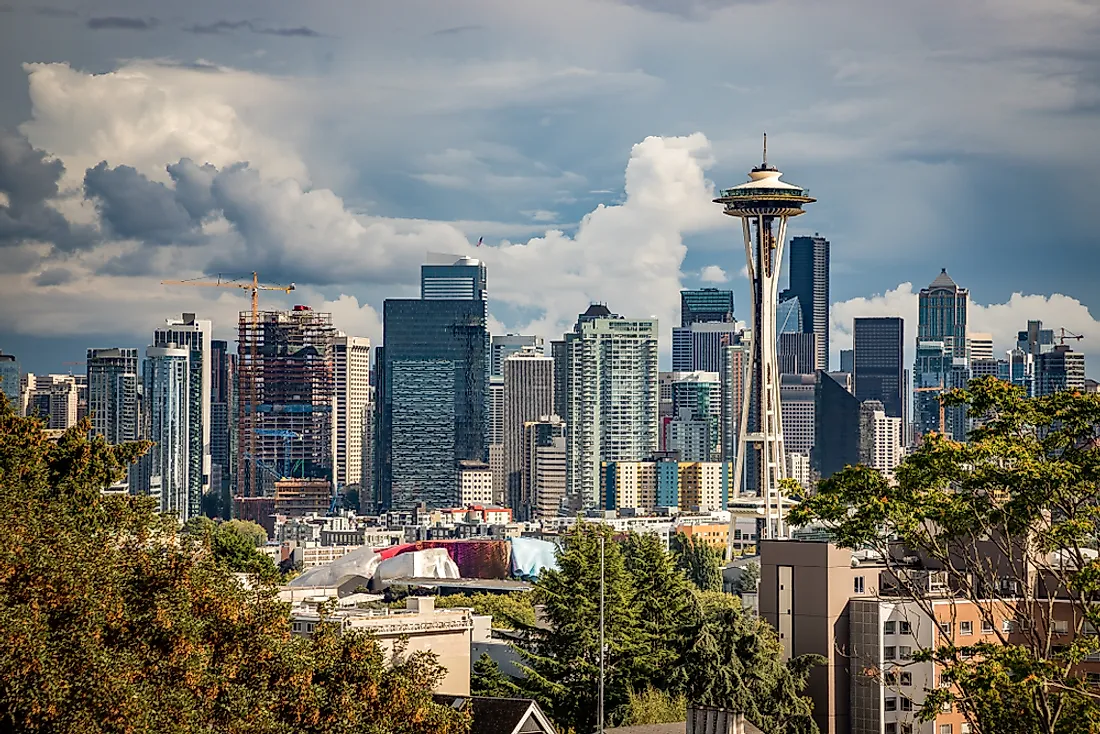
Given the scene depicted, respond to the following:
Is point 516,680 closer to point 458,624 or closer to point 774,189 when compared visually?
point 458,624

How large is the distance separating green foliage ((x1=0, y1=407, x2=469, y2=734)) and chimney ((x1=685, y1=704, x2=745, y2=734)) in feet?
15.3

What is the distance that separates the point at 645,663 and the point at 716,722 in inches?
708

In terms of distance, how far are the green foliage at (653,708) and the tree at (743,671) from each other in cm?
59

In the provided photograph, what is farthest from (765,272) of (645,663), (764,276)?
(645,663)

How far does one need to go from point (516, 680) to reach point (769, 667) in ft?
21.7

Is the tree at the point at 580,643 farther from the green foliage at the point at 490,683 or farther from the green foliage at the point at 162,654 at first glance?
the green foliage at the point at 162,654

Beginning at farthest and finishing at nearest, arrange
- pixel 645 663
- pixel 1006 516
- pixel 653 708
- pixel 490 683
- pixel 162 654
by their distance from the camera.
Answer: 1. pixel 645 663
2. pixel 490 683
3. pixel 653 708
4. pixel 1006 516
5. pixel 162 654

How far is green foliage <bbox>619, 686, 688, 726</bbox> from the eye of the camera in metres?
47.2

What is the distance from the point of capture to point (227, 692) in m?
26.4

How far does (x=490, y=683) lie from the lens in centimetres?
4847

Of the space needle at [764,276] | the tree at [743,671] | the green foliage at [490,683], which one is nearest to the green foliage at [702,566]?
the space needle at [764,276]

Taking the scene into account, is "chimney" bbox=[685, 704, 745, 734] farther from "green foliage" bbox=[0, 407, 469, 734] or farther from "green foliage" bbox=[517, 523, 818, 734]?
"green foliage" bbox=[517, 523, 818, 734]

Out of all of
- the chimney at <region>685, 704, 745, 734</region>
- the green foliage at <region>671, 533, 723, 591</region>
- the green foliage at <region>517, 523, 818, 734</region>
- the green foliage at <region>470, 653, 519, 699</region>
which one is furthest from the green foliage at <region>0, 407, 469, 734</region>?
the green foliage at <region>671, 533, 723, 591</region>

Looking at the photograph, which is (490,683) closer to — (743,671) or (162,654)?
(743,671)
